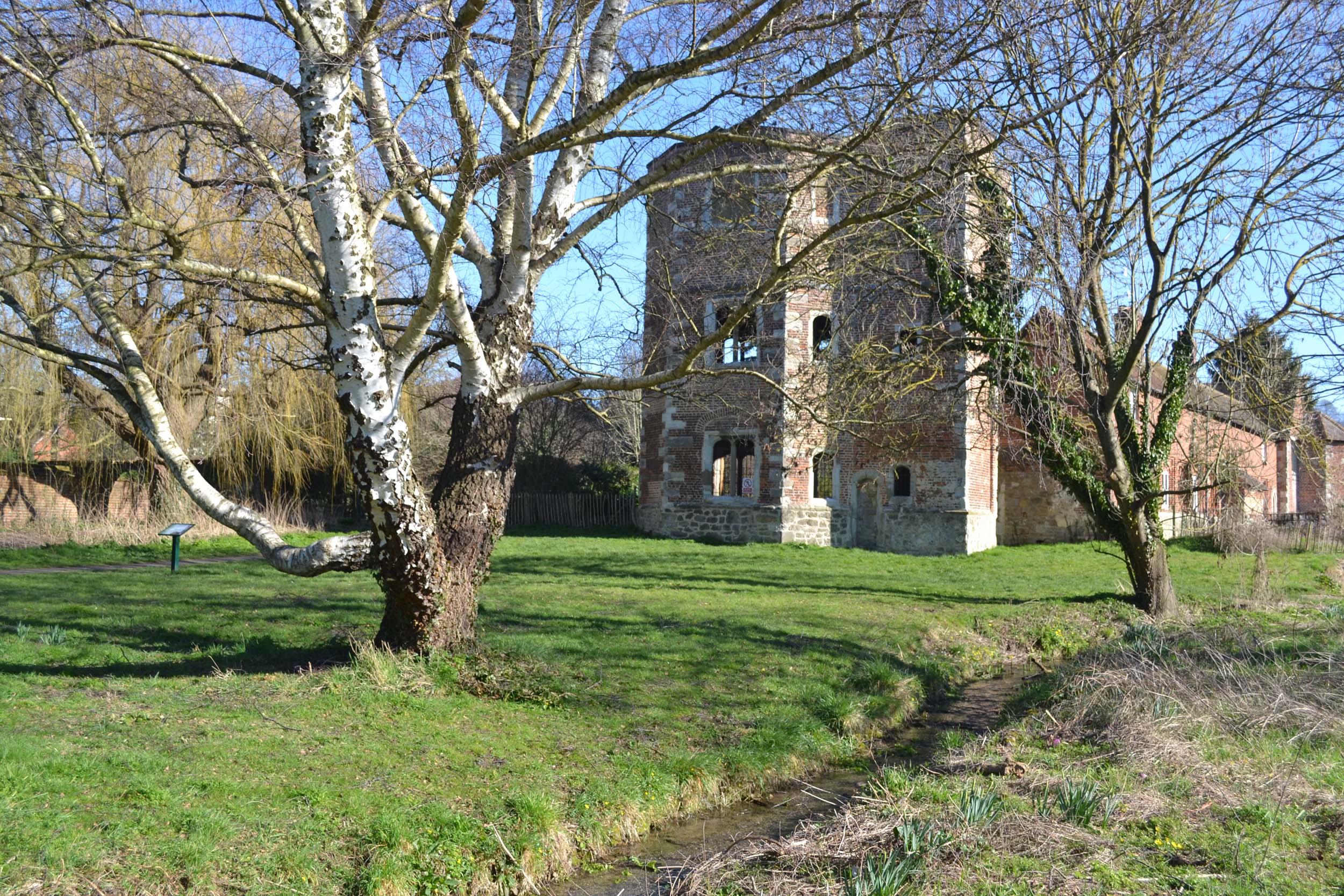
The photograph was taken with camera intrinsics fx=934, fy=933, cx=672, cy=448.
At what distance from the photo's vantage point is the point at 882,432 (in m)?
13.2

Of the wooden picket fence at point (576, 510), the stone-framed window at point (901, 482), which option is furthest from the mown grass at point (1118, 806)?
the wooden picket fence at point (576, 510)

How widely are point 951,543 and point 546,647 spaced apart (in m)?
14.4

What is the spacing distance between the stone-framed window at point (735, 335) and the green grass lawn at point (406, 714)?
3300 mm

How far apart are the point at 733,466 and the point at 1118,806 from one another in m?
20.6

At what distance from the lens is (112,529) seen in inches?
693

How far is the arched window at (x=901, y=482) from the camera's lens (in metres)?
22.6

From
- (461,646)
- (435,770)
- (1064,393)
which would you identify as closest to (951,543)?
(1064,393)

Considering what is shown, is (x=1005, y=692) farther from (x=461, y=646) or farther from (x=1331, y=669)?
(x=461, y=646)

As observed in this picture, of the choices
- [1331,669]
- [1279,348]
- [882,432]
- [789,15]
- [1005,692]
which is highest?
[789,15]

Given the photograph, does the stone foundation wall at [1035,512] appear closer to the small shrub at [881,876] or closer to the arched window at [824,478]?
the arched window at [824,478]

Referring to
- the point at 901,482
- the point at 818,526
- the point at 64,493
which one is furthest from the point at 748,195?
the point at 64,493

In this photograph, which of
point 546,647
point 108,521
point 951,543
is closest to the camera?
point 546,647

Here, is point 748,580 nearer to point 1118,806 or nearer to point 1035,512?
point 1118,806

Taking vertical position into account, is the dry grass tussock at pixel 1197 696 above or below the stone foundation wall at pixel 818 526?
below
